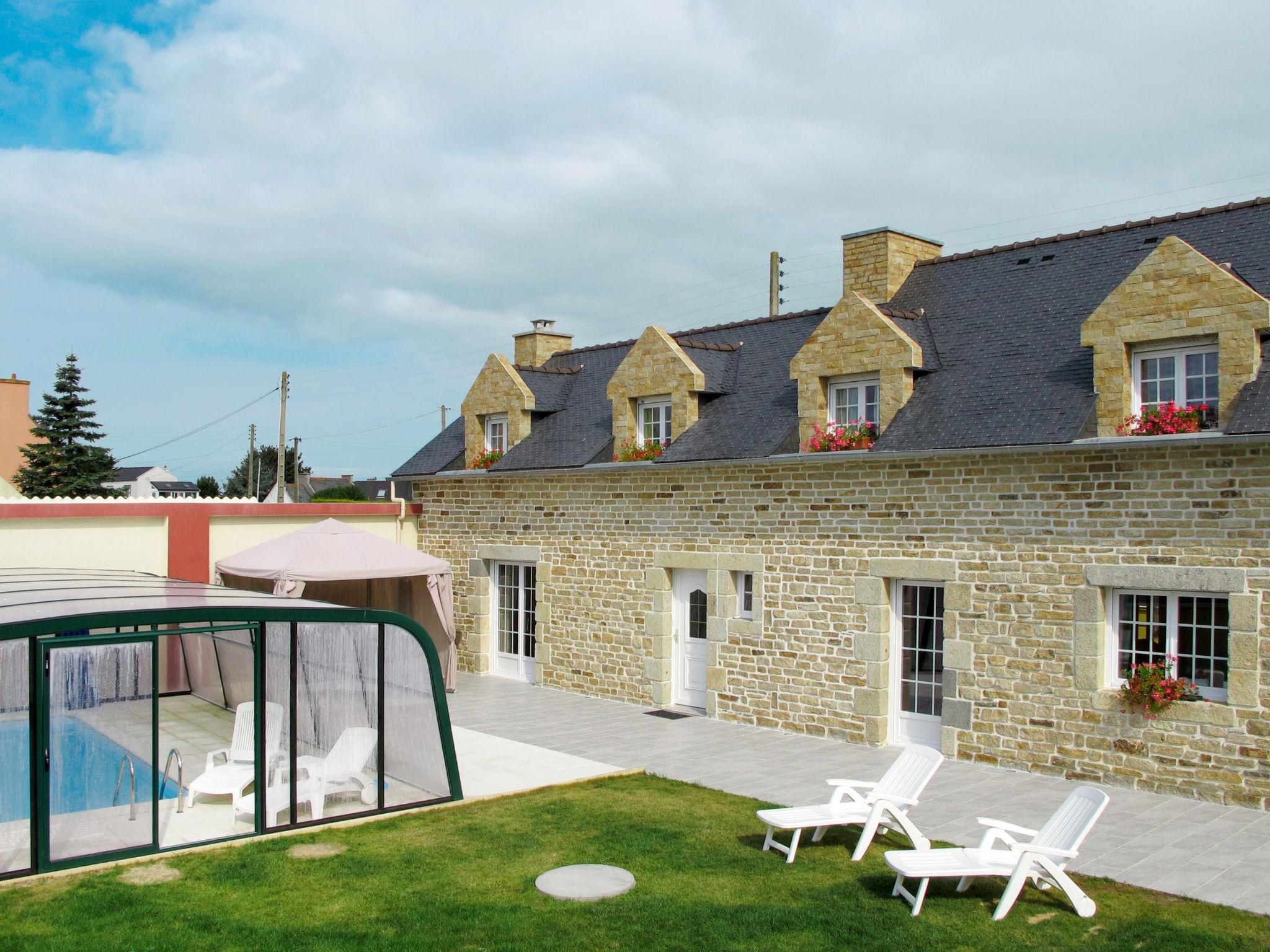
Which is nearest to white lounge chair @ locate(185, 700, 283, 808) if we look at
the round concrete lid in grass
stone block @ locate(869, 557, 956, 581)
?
the round concrete lid in grass

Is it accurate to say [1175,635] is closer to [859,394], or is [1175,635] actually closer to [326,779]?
[859,394]

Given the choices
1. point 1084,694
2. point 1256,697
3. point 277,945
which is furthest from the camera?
point 1084,694

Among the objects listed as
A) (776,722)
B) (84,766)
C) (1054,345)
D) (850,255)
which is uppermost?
(850,255)

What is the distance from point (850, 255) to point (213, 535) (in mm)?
10640

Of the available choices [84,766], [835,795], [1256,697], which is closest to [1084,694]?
[1256,697]

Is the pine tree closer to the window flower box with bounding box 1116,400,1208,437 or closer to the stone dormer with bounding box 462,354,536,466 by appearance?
the stone dormer with bounding box 462,354,536,466

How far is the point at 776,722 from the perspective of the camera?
45.3 ft

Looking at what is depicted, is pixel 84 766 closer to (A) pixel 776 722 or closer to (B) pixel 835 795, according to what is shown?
(B) pixel 835 795

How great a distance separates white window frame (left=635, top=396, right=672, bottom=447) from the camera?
52.6ft

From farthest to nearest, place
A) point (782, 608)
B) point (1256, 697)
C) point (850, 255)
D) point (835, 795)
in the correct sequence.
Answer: point (850, 255) → point (782, 608) → point (1256, 697) → point (835, 795)

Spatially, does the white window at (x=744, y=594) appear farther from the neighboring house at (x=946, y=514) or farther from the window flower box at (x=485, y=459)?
the window flower box at (x=485, y=459)

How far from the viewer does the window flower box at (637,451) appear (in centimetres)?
1543

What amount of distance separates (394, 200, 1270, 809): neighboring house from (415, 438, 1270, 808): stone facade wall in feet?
0.09

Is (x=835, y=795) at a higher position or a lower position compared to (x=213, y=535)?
lower
